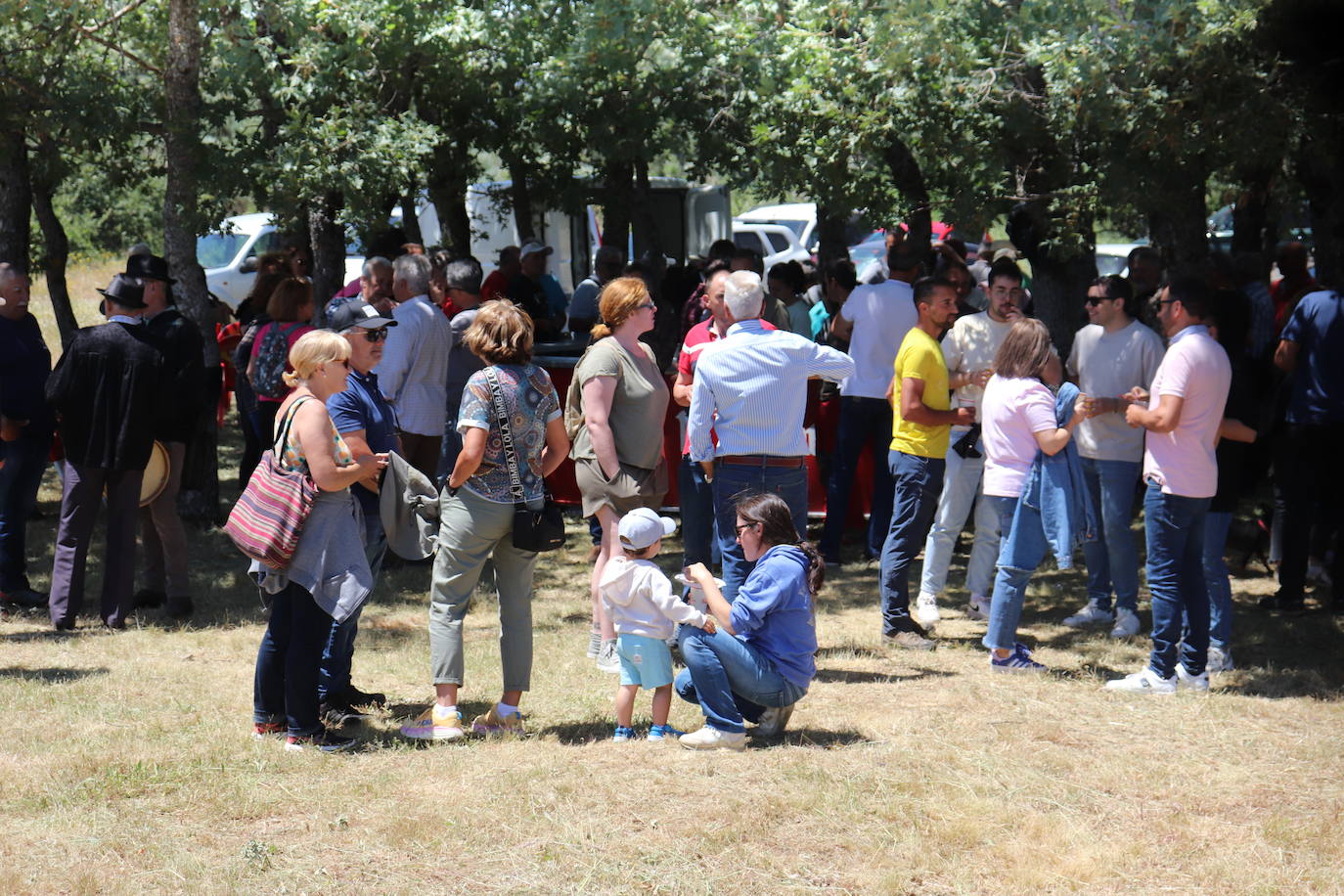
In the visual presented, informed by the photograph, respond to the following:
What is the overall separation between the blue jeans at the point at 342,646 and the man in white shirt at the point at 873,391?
12.5 ft

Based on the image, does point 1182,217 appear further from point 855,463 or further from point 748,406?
point 748,406

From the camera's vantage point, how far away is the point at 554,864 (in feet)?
14.9

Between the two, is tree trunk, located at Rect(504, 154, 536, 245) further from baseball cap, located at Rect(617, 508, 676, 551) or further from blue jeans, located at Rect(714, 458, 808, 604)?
baseball cap, located at Rect(617, 508, 676, 551)

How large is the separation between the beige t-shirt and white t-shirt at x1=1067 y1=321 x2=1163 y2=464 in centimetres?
241

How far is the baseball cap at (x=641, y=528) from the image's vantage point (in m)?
Result: 5.32

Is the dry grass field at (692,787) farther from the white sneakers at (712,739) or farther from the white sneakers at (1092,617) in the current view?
the white sneakers at (1092,617)

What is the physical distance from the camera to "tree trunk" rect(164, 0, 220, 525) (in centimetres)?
952

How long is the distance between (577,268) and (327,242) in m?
8.93

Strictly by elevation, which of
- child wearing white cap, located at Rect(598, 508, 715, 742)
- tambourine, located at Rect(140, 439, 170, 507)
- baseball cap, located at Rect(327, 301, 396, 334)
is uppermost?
baseball cap, located at Rect(327, 301, 396, 334)

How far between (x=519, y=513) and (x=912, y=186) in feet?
19.8

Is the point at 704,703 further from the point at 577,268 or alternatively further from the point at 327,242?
the point at 577,268

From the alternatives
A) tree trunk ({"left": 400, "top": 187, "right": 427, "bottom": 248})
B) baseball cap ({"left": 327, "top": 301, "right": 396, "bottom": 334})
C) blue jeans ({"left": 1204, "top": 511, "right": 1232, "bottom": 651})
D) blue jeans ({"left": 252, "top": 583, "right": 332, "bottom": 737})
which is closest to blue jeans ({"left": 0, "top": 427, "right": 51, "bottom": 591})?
baseball cap ({"left": 327, "top": 301, "right": 396, "bottom": 334})

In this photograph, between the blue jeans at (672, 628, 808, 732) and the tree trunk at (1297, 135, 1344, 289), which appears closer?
the blue jeans at (672, 628, 808, 732)

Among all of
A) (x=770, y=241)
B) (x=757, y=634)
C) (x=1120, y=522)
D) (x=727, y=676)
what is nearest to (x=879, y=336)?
(x=1120, y=522)
